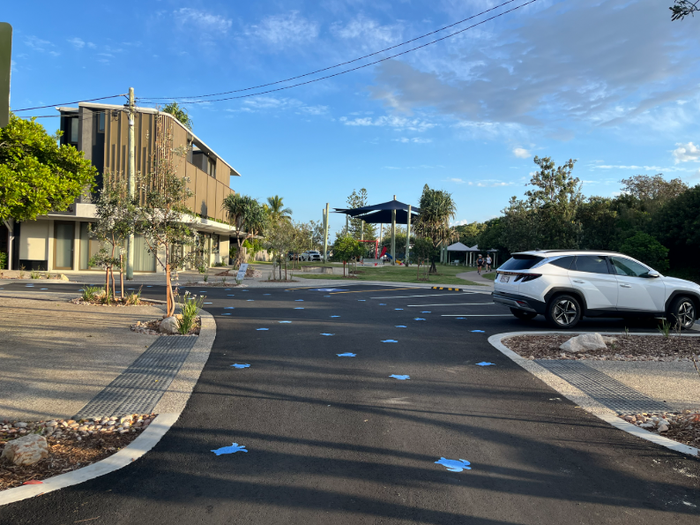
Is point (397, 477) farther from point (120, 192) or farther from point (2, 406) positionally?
point (120, 192)

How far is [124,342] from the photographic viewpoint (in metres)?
8.71

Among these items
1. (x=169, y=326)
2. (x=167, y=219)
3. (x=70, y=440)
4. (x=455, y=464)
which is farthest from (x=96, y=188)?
(x=455, y=464)

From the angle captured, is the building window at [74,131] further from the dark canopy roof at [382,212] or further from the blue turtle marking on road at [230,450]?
the blue turtle marking on road at [230,450]

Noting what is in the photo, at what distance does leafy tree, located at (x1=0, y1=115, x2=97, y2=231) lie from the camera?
11023 millimetres

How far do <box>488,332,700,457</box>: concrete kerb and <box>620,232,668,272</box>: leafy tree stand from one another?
1560 cm

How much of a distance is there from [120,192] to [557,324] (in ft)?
40.6

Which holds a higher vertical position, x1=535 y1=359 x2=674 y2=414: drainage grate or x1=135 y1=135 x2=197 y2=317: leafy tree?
x1=135 y1=135 x2=197 y2=317: leafy tree

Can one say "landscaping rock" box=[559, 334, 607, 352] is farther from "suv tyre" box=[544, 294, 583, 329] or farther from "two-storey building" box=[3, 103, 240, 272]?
"two-storey building" box=[3, 103, 240, 272]

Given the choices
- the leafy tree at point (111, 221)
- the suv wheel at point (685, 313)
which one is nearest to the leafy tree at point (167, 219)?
the leafy tree at point (111, 221)

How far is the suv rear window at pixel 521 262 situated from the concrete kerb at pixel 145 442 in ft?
23.1

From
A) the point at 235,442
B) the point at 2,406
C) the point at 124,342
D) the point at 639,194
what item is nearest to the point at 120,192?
the point at 124,342

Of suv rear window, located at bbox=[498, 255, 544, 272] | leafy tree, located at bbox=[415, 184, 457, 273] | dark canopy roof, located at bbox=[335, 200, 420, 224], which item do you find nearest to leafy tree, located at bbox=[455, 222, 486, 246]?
dark canopy roof, located at bbox=[335, 200, 420, 224]

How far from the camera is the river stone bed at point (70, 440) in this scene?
12.3 ft

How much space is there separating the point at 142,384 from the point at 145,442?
1947 mm
